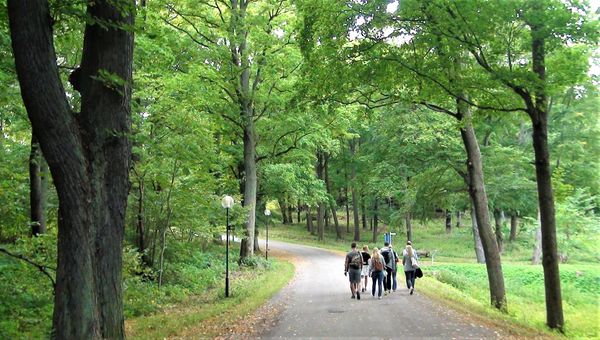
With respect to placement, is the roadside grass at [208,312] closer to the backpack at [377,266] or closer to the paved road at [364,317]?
the paved road at [364,317]

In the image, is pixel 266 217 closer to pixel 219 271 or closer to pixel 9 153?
pixel 219 271

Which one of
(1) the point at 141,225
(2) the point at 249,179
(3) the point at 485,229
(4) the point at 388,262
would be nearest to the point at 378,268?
(4) the point at 388,262

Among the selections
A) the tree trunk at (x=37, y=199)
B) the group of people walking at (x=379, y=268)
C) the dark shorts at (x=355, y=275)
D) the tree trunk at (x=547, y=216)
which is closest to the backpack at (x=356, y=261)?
the group of people walking at (x=379, y=268)

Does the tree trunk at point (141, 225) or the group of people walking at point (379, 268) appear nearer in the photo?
the group of people walking at point (379, 268)

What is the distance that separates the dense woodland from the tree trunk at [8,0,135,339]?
2 centimetres

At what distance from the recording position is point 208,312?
10867 mm

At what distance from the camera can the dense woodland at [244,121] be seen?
5434 mm

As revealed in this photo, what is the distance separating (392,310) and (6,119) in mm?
11849

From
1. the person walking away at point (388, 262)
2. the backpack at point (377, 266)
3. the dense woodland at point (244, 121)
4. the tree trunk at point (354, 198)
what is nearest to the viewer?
the dense woodland at point (244, 121)

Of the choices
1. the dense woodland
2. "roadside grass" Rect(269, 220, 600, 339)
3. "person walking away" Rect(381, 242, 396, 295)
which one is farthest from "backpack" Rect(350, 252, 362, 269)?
the dense woodland

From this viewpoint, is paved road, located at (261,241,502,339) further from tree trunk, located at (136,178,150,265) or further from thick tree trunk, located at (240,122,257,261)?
thick tree trunk, located at (240,122,257,261)

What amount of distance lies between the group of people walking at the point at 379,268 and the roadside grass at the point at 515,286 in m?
0.95

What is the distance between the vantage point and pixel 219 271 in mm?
19125

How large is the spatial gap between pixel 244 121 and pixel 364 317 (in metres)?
13.1
